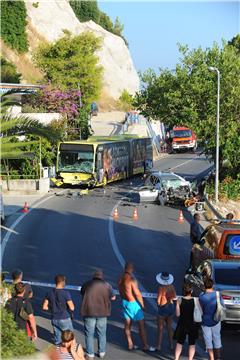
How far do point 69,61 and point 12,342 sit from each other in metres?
66.5

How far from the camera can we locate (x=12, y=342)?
10.6 metres

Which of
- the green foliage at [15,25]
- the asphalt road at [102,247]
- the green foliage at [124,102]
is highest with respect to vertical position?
the green foliage at [15,25]

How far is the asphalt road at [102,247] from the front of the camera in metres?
14.8

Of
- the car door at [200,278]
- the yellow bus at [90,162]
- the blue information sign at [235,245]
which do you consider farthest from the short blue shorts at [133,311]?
the yellow bus at [90,162]

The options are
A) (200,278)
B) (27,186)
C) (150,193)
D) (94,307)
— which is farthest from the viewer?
(27,186)

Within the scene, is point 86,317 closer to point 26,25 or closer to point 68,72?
point 68,72

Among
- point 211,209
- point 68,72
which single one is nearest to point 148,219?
point 211,209

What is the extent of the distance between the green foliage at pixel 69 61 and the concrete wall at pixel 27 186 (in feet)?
110

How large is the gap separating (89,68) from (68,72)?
337 cm

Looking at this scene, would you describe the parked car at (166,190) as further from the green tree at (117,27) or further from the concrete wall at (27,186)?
the green tree at (117,27)

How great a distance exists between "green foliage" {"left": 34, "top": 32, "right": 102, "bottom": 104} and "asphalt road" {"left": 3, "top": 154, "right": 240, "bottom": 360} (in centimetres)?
3719

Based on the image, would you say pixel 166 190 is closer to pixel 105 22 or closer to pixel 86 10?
pixel 86 10

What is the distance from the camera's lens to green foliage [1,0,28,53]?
90500mm

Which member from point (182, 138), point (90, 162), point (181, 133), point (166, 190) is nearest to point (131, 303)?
point (166, 190)
